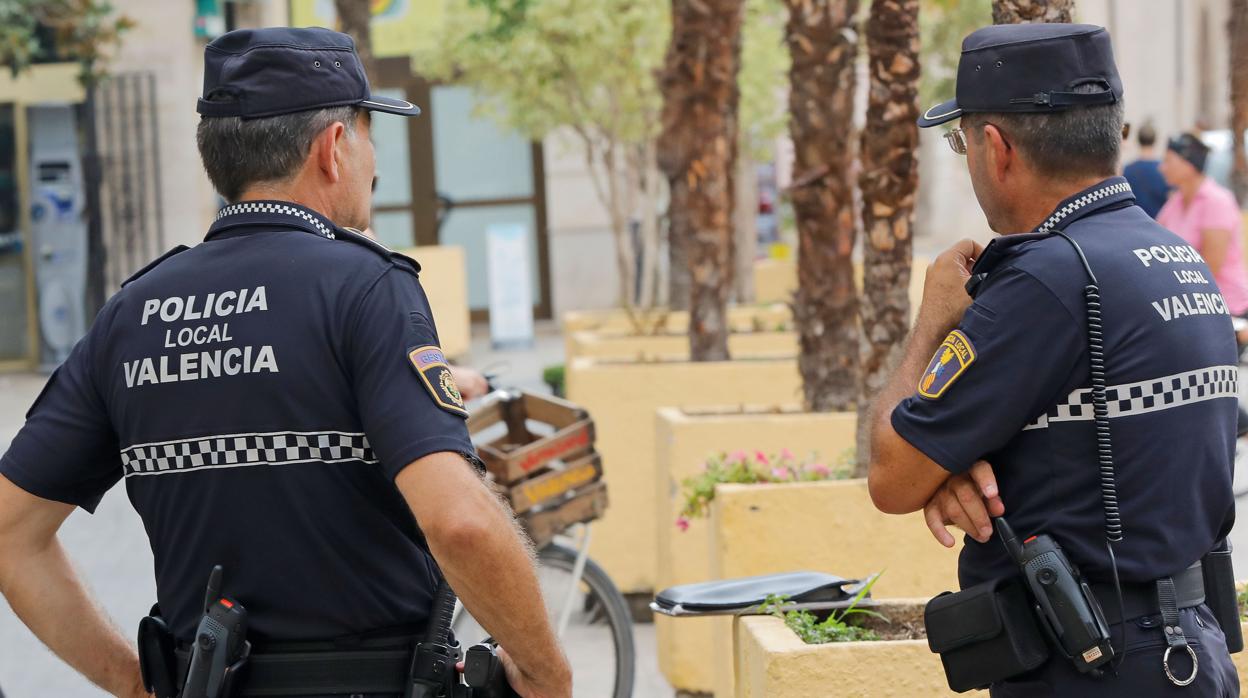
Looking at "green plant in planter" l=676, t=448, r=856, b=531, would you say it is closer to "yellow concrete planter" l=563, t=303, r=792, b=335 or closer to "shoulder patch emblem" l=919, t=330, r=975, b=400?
"shoulder patch emblem" l=919, t=330, r=975, b=400

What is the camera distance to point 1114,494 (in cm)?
242

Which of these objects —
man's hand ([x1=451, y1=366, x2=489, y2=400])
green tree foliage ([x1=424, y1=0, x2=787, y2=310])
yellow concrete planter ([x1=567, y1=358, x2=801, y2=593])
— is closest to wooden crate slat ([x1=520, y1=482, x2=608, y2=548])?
man's hand ([x1=451, y1=366, x2=489, y2=400])

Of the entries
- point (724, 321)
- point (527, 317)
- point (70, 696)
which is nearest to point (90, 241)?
point (527, 317)

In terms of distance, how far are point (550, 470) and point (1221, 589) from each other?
3111mm

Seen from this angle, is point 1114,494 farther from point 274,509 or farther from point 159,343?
point 159,343

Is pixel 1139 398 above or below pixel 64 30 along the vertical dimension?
below

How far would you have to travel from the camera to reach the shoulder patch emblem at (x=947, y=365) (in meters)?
2.47

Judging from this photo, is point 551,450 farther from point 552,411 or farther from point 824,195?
point 824,195

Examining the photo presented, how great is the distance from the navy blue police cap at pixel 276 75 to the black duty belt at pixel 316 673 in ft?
2.75

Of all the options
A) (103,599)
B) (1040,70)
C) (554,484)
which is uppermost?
(1040,70)

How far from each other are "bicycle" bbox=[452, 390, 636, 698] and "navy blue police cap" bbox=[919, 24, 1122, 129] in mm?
2867

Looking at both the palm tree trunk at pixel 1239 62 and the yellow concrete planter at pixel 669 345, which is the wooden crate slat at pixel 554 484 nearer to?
the palm tree trunk at pixel 1239 62

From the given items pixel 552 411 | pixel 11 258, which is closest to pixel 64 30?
pixel 11 258

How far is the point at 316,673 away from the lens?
2395 millimetres
